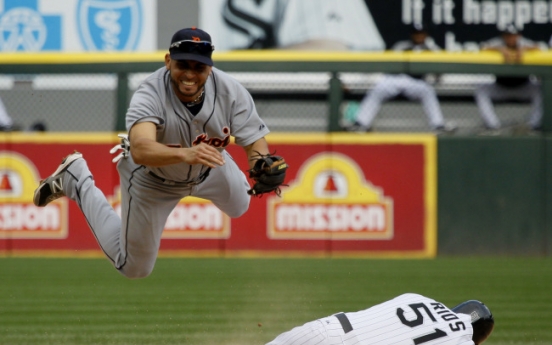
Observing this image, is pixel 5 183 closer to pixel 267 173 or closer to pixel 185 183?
pixel 185 183

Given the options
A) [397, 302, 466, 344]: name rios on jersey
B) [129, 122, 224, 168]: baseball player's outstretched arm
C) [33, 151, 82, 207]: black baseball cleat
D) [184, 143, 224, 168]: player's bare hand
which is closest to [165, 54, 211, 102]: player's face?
[129, 122, 224, 168]: baseball player's outstretched arm

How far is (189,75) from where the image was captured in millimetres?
Answer: 4754

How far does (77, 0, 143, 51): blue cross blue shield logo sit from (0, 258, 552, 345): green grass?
2812mm

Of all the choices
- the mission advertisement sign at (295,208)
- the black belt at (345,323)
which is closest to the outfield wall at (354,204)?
the mission advertisement sign at (295,208)

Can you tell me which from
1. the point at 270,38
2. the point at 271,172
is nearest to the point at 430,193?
the point at 270,38

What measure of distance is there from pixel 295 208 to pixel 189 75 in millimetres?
6015

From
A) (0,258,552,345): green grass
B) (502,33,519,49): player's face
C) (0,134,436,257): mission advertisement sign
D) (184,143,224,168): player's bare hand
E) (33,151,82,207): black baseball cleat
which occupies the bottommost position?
(0,258,552,345): green grass

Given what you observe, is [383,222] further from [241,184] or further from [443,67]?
[241,184]

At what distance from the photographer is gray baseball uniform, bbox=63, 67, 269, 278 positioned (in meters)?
4.96

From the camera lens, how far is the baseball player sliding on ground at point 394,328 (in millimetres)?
3795

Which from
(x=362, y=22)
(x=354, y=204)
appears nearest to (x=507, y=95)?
(x=362, y=22)

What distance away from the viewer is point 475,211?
10.7 metres

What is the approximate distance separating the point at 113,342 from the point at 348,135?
18.5ft

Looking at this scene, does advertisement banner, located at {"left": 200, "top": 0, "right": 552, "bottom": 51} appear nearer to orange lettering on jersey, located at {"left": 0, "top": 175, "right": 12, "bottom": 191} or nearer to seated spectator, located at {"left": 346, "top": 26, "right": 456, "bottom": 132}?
→ seated spectator, located at {"left": 346, "top": 26, "right": 456, "bottom": 132}
